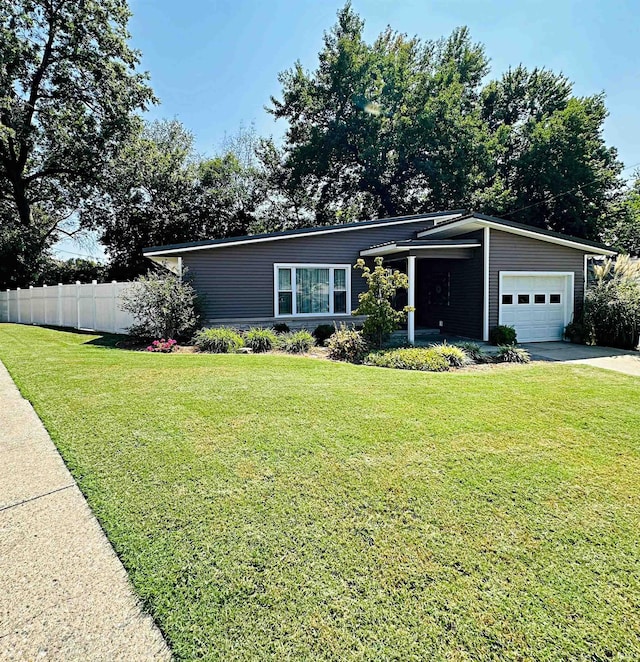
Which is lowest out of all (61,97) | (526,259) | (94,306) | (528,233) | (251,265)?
(94,306)

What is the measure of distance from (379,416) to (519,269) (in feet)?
31.4

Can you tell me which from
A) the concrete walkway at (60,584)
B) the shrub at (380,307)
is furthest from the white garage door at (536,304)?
the concrete walkway at (60,584)

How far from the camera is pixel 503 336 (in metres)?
11.6

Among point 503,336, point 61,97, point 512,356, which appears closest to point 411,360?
point 512,356

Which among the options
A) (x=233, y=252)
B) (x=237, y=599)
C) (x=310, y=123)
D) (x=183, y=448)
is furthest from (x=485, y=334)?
(x=310, y=123)

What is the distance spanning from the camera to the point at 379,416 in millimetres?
5109

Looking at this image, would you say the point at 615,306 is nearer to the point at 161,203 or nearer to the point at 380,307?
the point at 380,307

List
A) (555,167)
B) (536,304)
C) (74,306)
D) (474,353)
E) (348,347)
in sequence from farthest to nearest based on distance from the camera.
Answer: (555,167)
(74,306)
(536,304)
(348,347)
(474,353)

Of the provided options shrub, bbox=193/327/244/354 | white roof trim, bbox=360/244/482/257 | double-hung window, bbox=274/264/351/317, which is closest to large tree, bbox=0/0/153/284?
double-hung window, bbox=274/264/351/317

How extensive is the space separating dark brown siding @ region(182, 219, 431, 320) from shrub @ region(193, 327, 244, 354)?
1.87m

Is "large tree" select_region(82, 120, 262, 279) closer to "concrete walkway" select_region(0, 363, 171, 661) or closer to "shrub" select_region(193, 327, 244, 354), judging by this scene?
"shrub" select_region(193, 327, 244, 354)

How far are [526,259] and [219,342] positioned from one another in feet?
30.3

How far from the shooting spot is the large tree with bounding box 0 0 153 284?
2153cm

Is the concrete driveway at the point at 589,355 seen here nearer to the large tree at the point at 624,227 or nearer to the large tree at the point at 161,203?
the large tree at the point at 624,227
